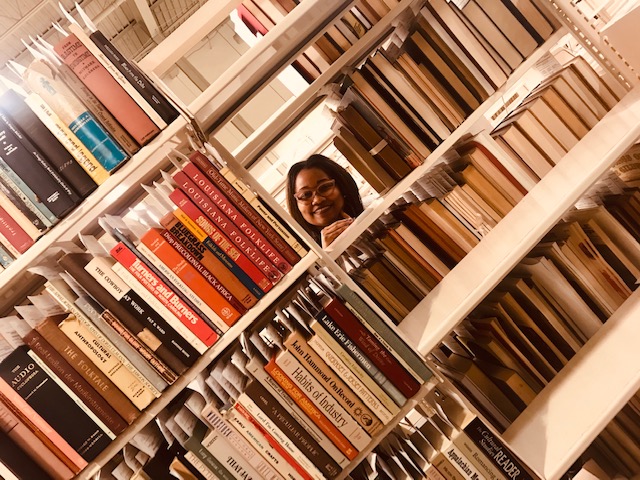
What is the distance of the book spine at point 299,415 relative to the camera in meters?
0.96

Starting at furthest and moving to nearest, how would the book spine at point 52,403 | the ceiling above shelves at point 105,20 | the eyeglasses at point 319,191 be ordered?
1. the ceiling above shelves at point 105,20
2. the eyeglasses at point 319,191
3. the book spine at point 52,403

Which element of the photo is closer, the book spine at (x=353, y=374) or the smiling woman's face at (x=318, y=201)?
the book spine at (x=353, y=374)

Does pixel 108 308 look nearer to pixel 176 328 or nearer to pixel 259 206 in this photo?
pixel 176 328

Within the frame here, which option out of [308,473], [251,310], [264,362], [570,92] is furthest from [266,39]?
[308,473]

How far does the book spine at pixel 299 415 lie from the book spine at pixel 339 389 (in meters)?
0.08

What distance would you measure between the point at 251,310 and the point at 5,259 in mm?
565

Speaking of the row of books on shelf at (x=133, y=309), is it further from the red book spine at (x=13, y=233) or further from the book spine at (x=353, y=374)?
the book spine at (x=353, y=374)

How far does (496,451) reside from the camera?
3.17 ft

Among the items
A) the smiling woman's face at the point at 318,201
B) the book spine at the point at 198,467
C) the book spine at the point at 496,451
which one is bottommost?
the book spine at the point at 496,451

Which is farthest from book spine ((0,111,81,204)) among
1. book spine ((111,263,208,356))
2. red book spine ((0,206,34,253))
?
book spine ((111,263,208,356))

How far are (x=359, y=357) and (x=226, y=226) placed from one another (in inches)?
17.5

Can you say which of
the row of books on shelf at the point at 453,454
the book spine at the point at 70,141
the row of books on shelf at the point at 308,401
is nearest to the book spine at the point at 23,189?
the book spine at the point at 70,141

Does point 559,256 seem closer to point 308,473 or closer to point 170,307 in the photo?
point 308,473

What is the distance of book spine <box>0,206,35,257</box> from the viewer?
0.92 m
